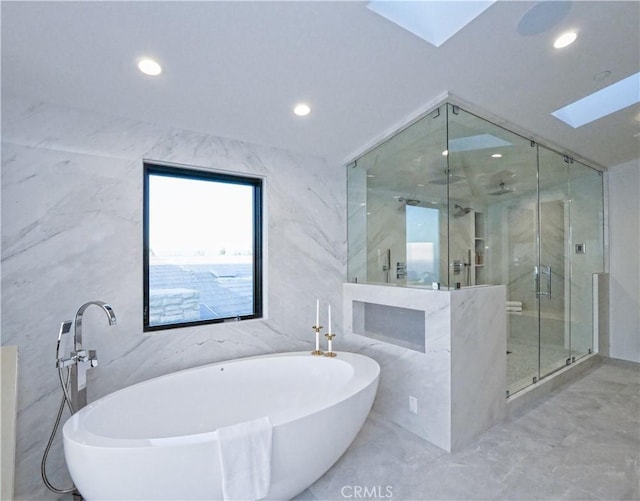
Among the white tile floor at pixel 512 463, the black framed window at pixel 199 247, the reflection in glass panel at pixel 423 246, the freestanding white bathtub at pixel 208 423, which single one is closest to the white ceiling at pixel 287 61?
the black framed window at pixel 199 247

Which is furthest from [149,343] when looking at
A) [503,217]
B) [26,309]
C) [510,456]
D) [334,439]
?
[503,217]

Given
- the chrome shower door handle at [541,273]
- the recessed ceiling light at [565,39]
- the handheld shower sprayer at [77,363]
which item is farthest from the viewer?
the chrome shower door handle at [541,273]

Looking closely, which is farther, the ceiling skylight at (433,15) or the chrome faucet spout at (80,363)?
the chrome faucet spout at (80,363)

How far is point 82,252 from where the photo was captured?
2.03 m

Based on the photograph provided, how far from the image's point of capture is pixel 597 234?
13.3 ft

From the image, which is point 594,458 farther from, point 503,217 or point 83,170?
point 83,170

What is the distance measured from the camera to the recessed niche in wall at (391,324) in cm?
251

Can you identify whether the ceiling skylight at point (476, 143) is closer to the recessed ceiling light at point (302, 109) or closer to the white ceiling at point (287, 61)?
the white ceiling at point (287, 61)

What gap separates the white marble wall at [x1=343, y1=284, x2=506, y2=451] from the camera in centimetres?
220

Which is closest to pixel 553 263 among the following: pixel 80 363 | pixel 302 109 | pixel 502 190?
pixel 502 190

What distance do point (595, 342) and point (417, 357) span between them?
10.5 ft

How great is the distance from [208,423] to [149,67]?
7.35ft

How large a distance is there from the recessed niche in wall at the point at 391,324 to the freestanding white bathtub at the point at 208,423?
46 cm

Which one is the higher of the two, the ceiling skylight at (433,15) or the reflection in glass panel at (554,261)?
the ceiling skylight at (433,15)
